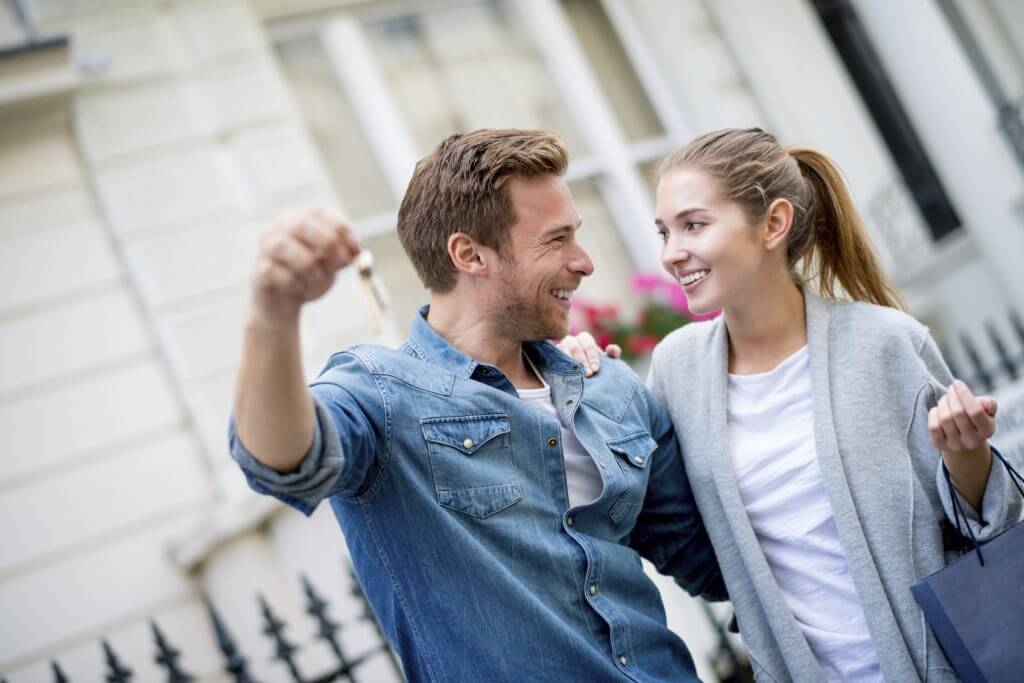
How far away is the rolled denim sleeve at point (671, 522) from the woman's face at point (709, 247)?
0.31m

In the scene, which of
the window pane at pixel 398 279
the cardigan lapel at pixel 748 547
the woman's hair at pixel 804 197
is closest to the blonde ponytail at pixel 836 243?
the woman's hair at pixel 804 197

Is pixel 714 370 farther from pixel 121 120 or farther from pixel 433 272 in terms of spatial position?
pixel 121 120

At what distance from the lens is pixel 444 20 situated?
5.95 meters

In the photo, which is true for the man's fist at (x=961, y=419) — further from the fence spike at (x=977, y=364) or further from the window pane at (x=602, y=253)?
the window pane at (x=602, y=253)

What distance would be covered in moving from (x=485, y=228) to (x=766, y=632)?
3.64ft

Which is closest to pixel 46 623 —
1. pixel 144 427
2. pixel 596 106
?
pixel 144 427

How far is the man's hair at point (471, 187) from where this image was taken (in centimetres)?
208

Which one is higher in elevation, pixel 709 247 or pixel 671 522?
pixel 709 247

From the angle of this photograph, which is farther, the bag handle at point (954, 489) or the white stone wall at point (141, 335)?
the white stone wall at point (141, 335)

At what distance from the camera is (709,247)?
7.21 feet

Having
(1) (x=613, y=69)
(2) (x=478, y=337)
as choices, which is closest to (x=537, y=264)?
(2) (x=478, y=337)

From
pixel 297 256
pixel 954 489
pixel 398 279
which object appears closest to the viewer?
pixel 297 256

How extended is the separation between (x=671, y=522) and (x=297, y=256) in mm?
1340

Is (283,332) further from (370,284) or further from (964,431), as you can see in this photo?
(964,431)
